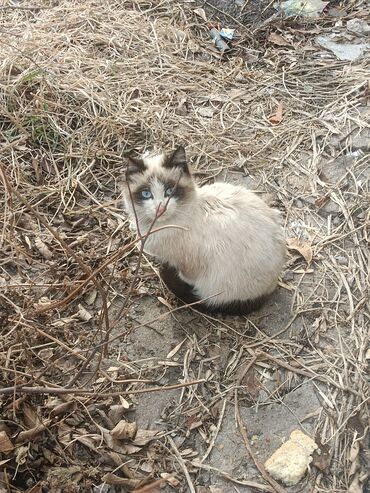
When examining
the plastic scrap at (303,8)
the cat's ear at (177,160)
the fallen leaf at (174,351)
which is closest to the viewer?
the cat's ear at (177,160)

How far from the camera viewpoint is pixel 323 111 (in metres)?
4.13

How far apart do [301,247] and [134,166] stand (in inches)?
45.3

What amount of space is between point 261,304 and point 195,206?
2.09 feet

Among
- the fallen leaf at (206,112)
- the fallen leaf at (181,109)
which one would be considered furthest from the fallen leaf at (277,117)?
the fallen leaf at (181,109)

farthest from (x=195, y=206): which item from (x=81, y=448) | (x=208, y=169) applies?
(x=81, y=448)

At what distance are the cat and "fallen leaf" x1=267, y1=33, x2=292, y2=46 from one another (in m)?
2.28

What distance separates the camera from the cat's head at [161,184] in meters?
2.79

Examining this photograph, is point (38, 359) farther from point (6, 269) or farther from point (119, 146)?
point (119, 146)

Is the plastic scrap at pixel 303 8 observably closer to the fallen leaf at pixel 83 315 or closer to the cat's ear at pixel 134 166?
the cat's ear at pixel 134 166

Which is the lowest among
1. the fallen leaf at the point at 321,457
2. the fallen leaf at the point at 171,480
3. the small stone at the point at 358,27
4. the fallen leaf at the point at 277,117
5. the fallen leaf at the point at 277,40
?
the fallen leaf at the point at 171,480

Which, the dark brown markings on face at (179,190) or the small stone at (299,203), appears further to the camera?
the small stone at (299,203)

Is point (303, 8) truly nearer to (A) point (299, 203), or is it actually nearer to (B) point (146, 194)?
(A) point (299, 203)

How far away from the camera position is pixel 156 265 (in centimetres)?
335

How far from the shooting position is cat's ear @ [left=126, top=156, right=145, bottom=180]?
2.78 m
